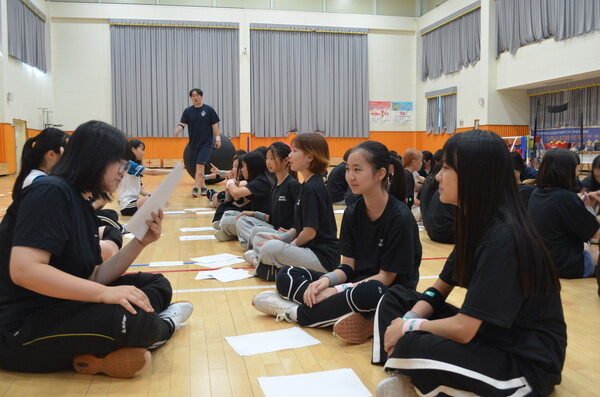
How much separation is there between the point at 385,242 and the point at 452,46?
1598 centimetres

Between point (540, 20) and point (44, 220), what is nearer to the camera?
point (44, 220)

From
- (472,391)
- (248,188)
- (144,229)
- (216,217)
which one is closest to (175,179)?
(144,229)

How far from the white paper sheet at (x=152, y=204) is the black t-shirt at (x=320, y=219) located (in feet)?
4.63

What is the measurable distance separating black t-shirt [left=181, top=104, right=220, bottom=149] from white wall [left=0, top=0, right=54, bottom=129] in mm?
6705

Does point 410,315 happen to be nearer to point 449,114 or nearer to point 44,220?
point 44,220

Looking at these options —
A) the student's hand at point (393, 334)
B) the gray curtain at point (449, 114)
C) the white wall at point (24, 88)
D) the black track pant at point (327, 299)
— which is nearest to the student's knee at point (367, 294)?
the black track pant at point (327, 299)

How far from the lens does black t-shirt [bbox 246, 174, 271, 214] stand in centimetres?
513

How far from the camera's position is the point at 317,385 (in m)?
2.18

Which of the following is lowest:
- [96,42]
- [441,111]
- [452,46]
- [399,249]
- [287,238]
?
[287,238]

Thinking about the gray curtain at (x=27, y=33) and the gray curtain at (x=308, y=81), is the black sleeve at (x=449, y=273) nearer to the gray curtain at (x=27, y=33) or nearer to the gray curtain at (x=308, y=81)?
the gray curtain at (x=27, y=33)

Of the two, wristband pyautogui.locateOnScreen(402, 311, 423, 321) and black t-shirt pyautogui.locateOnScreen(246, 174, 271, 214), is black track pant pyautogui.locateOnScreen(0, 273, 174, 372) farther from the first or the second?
black t-shirt pyautogui.locateOnScreen(246, 174, 271, 214)

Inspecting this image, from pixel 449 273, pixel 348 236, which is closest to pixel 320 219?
pixel 348 236

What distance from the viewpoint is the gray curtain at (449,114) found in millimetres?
17469

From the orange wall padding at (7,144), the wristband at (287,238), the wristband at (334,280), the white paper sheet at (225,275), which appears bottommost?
the white paper sheet at (225,275)
